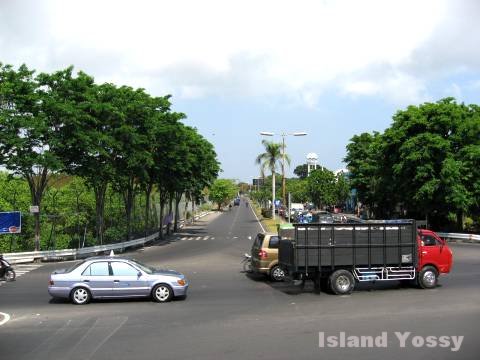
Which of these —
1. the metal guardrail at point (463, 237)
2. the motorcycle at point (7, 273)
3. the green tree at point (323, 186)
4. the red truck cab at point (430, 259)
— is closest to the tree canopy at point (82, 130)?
the motorcycle at point (7, 273)

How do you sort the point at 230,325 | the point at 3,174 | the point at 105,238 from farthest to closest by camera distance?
the point at 3,174 → the point at 105,238 → the point at 230,325

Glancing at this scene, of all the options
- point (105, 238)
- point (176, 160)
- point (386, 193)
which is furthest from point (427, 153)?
point (105, 238)

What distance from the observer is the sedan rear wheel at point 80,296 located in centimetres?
1504

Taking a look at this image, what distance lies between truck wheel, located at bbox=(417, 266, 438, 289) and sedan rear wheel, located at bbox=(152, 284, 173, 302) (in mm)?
7726

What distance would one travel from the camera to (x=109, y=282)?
1505 centimetres

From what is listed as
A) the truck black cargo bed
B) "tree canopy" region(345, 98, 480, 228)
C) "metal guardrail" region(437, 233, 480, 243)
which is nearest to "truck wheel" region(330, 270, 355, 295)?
the truck black cargo bed

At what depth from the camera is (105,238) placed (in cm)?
3966

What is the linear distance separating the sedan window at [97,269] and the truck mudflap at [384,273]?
7.18m

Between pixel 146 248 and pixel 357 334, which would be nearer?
pixel 357 334

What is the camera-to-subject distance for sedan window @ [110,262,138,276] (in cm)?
1517

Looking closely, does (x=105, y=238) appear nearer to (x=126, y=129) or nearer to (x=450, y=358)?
(x=126, y=129)

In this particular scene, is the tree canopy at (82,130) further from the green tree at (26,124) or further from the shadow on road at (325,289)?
the shadow on road at (325,289)

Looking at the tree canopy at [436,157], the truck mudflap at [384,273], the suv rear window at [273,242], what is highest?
the tree canopy at [436,157]

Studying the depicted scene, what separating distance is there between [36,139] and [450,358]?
2321 centimetres
